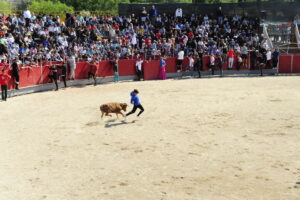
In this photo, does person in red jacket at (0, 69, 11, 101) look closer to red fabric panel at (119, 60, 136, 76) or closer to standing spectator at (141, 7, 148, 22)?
red fabric panel at (119, 60, 136, 76)

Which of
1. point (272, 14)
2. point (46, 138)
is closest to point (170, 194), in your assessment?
point (46, 138)

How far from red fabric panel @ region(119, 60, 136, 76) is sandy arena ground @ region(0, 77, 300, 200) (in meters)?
7.85

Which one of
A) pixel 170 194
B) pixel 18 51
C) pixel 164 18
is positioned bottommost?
pixel 170 194

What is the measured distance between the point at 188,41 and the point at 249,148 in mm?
22182

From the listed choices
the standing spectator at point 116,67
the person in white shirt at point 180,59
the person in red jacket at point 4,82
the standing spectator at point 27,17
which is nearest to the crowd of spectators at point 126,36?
the standing spectator at point 27,17

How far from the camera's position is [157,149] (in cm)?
1304

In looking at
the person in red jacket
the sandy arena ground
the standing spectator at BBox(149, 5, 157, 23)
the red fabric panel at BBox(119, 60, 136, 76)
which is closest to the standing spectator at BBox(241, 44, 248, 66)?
the red fabric panel at BBox(119, 60, 136, 76)

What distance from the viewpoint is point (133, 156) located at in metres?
12.4

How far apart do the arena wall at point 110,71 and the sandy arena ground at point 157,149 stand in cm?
307

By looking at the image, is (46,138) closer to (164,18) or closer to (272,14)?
(164,18)

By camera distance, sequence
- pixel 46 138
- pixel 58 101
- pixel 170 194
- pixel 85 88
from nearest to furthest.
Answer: pixel 170 194 < pixel 46 138 < pixel 58 101 < pixel 85 88

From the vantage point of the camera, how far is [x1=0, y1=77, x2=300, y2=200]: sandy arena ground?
9953mm

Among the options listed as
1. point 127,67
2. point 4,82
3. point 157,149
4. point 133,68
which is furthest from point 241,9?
point 157,149

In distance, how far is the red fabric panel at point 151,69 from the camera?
100ft
